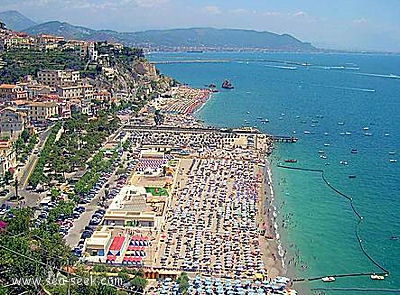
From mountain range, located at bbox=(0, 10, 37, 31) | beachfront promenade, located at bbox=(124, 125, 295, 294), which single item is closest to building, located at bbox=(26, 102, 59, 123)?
beachfront promenade, located at bbox=(124, 125, 295, 294)

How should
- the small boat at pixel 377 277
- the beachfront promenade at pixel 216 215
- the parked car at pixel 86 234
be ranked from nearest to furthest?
the beachfront promenade at pixel 216 215, the small boat at pixel 377 277, the parked car at pixel 86 234

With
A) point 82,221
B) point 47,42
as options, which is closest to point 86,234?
point 82,221

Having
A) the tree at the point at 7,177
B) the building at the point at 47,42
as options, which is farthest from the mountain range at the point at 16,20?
the tree at the point at 7,177

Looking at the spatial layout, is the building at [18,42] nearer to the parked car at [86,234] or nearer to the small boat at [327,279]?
the parked car at [86,234]

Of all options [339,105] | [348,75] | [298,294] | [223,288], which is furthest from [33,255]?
[348,75]

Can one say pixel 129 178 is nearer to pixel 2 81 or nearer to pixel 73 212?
pixel 73 212

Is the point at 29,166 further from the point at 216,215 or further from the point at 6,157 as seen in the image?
the point at 216,215
